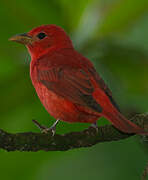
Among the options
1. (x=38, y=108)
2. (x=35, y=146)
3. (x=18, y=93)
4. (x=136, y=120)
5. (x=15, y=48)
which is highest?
(x=15, y=48)

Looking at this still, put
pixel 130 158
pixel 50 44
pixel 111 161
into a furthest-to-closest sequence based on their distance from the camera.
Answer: pixel 50 44, pixel 111 161, pixel 130 158

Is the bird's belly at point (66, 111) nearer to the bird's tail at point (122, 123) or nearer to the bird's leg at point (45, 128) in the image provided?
the bird's leg at point (45, 128)

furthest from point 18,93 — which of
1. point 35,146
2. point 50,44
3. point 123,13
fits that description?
point 50,44

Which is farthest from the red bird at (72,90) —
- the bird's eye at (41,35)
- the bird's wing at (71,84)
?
the bird's eye at (41,35)

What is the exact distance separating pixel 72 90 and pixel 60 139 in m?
0.32

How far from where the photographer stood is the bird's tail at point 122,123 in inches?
57.0

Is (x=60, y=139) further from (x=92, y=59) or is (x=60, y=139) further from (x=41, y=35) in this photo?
(x=41, y=35)

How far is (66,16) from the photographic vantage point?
5.43 ft

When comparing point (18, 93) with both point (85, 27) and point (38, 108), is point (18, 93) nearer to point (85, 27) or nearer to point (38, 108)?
point (38, 108)

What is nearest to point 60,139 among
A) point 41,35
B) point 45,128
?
point 45,128

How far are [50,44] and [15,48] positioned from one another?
0.98 meters

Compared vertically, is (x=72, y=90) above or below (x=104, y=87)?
above

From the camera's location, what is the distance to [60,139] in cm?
174

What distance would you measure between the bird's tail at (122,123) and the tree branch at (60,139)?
0.19 m
